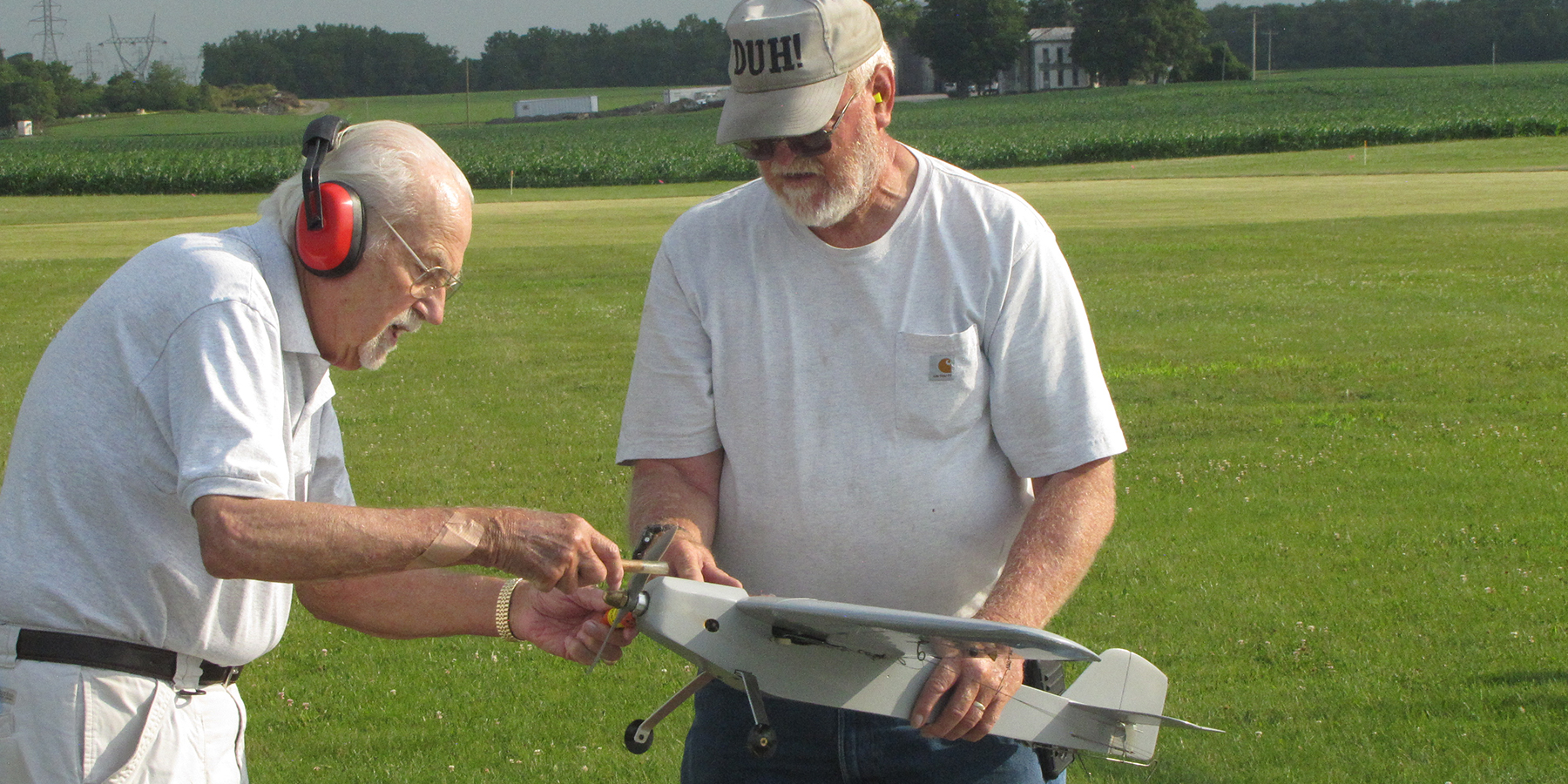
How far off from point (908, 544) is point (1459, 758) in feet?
9.83

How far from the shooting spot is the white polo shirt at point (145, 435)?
2.04 metres

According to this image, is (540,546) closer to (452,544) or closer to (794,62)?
(452,544)

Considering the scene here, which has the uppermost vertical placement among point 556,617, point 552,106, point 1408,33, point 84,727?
point 1408,33

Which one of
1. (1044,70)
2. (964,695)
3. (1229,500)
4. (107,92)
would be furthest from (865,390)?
(107,92)

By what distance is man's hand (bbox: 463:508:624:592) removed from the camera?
2.18 m

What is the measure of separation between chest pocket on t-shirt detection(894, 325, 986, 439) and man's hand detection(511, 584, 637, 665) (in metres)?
0.83

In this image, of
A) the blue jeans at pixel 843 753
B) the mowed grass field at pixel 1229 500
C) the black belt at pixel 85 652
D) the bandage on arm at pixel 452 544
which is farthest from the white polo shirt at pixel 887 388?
the mowed grass field at pixel 1229 500

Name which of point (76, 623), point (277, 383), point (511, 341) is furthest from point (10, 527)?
point (511, 341)

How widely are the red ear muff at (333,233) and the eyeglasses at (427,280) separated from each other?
3.9 inches

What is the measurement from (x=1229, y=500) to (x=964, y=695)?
6036mm

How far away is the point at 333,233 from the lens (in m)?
2.20

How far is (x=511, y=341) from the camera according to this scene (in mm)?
14672

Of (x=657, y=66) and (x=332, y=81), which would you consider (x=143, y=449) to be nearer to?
(x=332, y=81)

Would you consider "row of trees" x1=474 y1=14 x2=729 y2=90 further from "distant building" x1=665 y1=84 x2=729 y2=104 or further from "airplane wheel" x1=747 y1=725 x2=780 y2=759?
"airplane wheel" x1=747 y1=725 x2=780 y2=759
